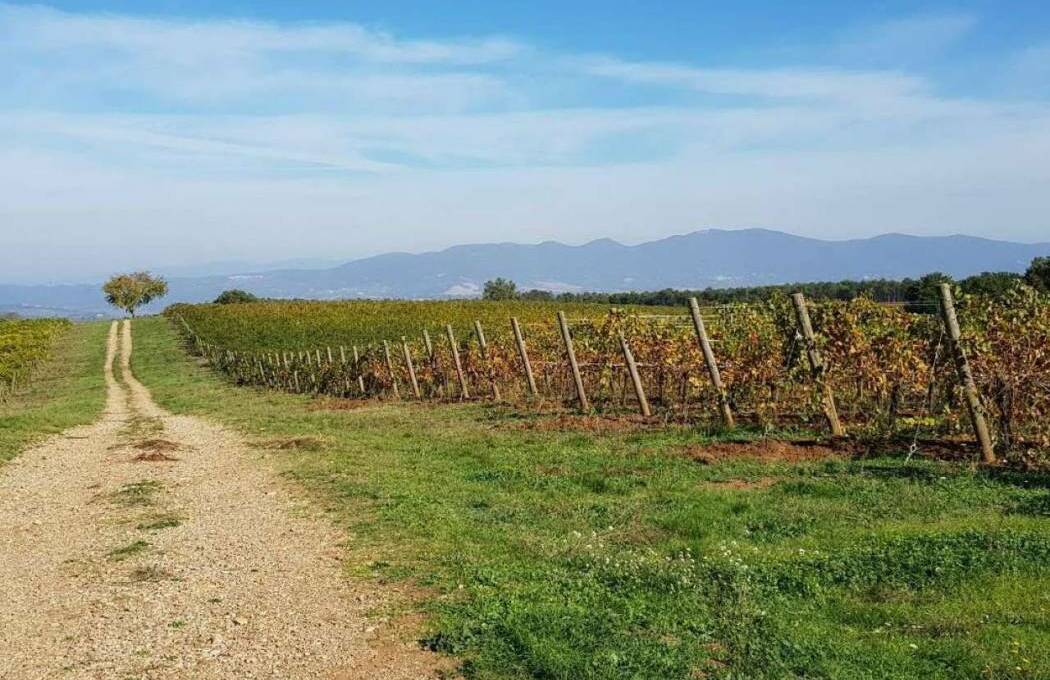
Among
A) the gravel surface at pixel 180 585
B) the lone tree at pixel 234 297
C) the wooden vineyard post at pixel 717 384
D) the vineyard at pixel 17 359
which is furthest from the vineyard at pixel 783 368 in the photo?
the lone tree at pixel 234 297

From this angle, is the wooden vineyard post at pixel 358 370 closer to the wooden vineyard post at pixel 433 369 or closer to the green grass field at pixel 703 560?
the wooden vineyard post at pixel 433 369

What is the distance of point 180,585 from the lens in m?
7.19

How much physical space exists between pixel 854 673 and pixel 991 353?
25.4 ft

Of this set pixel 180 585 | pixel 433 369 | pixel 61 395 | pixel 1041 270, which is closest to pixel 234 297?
pixel 61 395

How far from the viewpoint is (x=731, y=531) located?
7836mm

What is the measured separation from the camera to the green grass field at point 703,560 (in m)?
5.05

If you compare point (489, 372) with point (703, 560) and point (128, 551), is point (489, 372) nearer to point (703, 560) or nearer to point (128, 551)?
point (128, 551)

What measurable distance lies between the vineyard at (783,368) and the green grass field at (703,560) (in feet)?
4.86

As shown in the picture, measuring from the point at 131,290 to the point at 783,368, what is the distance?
122993 mm

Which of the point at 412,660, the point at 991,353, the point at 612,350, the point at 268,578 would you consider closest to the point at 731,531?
the point at 412,660

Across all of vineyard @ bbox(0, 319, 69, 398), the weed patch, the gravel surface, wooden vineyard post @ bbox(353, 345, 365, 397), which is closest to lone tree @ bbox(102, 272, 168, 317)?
vineyard @ bbox(0, 319, 69, 398)

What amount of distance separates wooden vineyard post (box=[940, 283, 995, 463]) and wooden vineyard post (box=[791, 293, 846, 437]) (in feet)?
6.66

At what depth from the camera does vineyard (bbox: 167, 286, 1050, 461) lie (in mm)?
10703

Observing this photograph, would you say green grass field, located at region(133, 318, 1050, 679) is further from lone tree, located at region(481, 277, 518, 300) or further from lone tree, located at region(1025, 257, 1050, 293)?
lone tree, located at region(481, 277, 518, 300)
